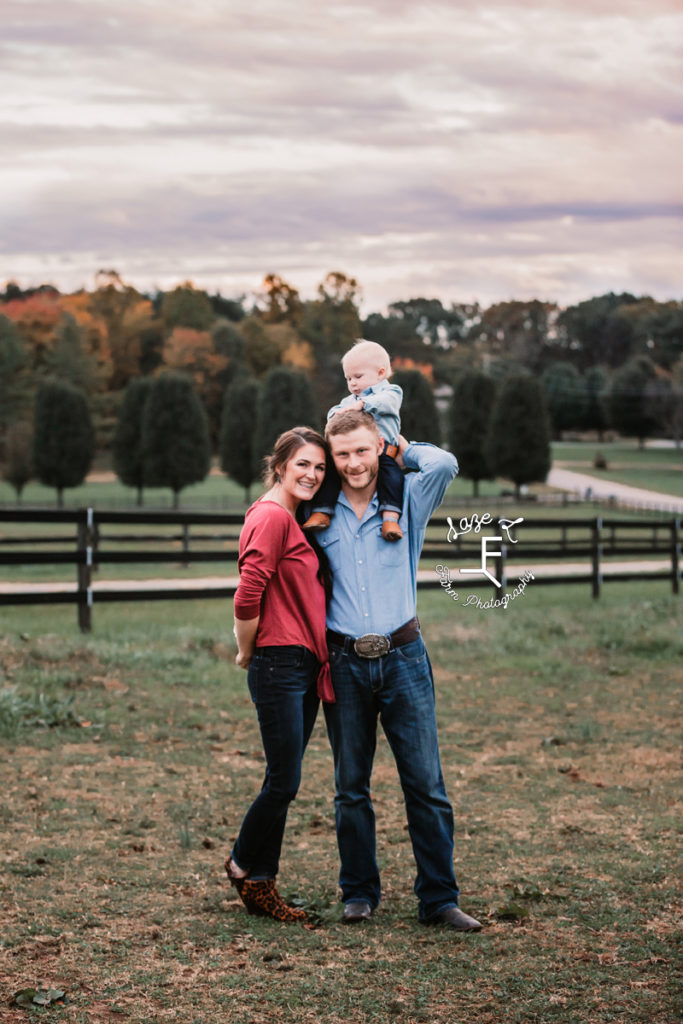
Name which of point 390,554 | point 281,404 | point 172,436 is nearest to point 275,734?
point 390,554

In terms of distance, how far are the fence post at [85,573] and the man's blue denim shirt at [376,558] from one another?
681 cm

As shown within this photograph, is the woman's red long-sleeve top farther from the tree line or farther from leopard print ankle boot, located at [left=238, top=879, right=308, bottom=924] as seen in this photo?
the tree line

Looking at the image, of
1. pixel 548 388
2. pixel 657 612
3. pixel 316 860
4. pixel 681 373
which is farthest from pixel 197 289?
pixel 316 860

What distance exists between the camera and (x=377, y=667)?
4.07 metres

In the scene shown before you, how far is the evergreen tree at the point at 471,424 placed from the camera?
49.1m

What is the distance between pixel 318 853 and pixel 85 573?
6218 millimetres

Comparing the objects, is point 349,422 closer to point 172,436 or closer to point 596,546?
point 596,546

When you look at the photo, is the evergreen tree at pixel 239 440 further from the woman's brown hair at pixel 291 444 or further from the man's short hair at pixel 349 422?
the man's short hair at pixel 349 422

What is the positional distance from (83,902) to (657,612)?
10537 millimetres

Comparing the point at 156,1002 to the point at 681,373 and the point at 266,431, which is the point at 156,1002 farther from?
the point at 681,373

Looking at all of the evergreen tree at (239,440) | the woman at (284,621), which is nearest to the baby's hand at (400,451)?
the woman at (284,621)

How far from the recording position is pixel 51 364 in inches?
2552

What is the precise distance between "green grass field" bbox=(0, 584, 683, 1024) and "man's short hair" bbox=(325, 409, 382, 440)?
1.85 metres

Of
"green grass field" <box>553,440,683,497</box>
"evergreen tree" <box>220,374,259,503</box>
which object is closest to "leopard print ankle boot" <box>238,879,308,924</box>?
"evergreen tree" <box>220,374,259,503</box>
